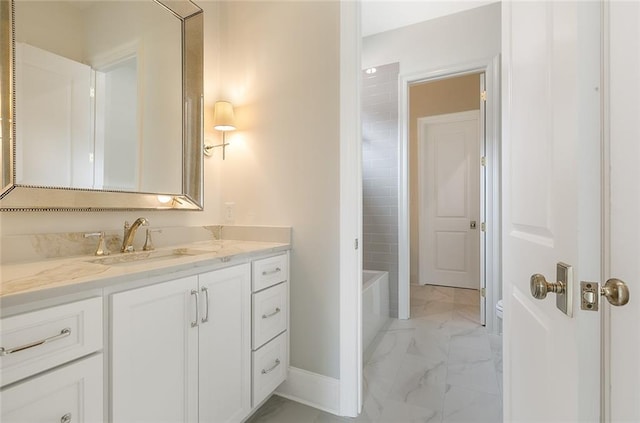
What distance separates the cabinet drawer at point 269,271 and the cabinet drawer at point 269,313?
0.11ft

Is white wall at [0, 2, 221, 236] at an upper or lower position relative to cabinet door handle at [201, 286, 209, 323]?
upper

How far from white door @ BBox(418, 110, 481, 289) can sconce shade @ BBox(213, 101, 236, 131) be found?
3.04m

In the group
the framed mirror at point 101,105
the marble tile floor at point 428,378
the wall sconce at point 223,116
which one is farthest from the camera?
the wall sconce at point 223,116

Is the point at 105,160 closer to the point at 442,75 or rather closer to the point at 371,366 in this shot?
the point at 371,366

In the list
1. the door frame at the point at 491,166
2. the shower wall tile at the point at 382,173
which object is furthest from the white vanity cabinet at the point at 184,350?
the door frame at the point at 491,166

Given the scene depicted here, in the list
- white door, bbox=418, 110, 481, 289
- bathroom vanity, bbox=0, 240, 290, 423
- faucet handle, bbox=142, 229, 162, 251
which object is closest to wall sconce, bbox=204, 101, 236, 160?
faucet handle, bbox=142, 229, 162, 251

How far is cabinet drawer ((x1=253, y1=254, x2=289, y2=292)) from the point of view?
1469 millimetres

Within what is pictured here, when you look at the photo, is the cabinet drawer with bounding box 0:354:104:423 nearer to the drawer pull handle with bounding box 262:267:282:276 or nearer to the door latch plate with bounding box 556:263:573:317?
the drawer pull handle with bounding box 262:267:282:276

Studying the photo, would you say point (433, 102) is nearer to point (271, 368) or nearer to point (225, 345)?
point (271, 368)

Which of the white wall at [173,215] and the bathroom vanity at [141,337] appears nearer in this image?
the bathroom vanity at [141,337]

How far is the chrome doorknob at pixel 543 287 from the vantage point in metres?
0.61

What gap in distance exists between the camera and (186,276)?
3.70ft

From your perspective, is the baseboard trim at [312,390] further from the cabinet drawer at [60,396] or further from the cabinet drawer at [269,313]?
the cabinet drawer at [60,396]

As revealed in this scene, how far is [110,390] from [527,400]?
1.23 meters
